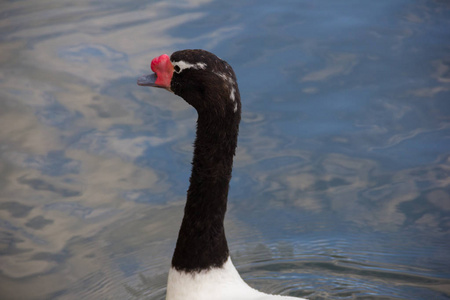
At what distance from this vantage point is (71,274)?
9.97 ft


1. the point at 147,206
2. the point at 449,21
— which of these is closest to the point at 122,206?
the point at 147,206

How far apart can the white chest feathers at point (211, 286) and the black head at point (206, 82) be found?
57 centimetres

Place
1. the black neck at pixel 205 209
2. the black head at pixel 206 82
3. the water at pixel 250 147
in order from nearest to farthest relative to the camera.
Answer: the black head at pixel 206 82, the black neck at pixel 205 209, the water at pixel 250 147

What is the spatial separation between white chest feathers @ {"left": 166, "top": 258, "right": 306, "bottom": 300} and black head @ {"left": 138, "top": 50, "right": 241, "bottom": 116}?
57 centimetres

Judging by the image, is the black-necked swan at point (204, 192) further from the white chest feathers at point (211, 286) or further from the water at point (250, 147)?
the water at point (250, 147)

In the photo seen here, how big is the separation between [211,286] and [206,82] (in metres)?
0.70

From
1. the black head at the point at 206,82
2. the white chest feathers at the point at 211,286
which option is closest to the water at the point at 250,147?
the white chest feathers at the point at 211,286

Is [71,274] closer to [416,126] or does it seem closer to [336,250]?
[336,250]

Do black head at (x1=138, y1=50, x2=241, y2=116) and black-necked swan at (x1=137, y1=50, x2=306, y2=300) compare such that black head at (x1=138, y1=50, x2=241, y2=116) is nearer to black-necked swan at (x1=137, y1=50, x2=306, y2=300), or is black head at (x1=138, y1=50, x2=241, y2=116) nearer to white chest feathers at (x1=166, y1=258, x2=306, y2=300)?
black-necked swan at (x1=137, y1=50, x2=306, y2=300)

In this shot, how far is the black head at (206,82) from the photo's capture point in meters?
2.18

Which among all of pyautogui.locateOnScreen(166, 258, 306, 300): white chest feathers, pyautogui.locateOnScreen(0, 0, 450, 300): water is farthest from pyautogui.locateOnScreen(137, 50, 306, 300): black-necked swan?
pyautogui.locateOnScreen(0, 0, 450, 300): water

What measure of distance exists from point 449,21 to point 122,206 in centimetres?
310

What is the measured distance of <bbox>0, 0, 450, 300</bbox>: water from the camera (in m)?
3.06

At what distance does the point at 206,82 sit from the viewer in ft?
7.21
